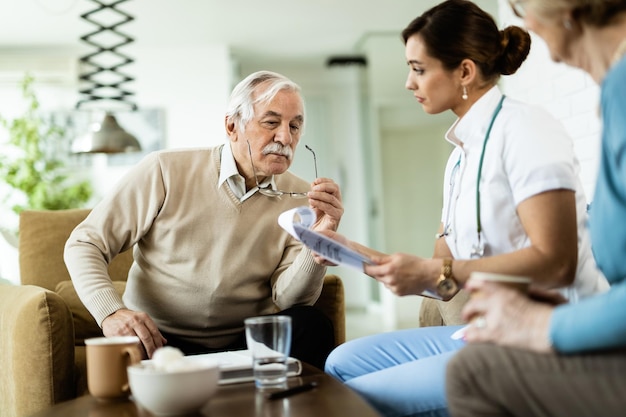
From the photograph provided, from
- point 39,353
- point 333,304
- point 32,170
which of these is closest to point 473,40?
point 333,304

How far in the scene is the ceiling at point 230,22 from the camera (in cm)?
577

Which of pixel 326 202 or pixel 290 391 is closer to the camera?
pixel 290 391

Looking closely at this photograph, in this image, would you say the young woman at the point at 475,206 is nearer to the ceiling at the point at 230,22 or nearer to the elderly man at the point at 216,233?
the elderly man at the point at 216,233

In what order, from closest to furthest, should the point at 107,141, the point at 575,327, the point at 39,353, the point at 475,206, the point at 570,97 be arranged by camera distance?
the point at 575,327
the point at 475,206
the point at 39,353
the point at 570,97
the point at 107,141

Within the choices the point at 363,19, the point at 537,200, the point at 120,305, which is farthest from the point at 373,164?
the point at 537,200

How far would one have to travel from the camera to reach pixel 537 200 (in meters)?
1.33

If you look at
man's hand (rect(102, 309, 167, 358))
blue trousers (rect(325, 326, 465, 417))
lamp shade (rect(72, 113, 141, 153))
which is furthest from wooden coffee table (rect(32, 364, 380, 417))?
lamp shade (rect(72, 113, 141, 153))

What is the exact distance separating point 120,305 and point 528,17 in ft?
4.24

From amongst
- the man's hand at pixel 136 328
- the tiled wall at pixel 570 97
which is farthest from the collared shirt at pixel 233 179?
the tiled wall at pixel 570 97

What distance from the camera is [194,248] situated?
2172mm

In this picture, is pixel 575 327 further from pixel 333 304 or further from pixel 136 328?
pixel 333 304

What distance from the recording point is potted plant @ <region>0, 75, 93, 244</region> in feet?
20.9

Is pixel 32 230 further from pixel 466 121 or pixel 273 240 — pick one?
pixel 466 121

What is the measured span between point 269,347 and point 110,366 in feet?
0.92
